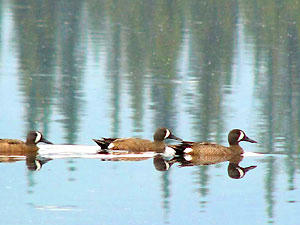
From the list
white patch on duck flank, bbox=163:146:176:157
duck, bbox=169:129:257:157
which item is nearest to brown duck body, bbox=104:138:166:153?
white patch on duck flank, bbox=163:146:176:157

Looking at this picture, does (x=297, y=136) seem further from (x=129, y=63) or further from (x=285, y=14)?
(x=285, y=14)

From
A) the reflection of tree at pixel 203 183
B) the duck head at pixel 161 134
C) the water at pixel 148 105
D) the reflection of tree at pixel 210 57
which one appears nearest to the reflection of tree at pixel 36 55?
the water at pixel 148 105

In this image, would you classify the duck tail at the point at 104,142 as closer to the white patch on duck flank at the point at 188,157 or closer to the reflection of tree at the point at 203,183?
the white patch on duck flank at the point at 188,157

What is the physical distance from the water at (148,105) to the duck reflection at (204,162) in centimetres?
19

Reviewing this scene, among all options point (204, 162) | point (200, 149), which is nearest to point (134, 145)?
point (200, 149)

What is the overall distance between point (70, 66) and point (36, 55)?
10.2ft

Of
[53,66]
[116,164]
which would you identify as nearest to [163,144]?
[116,164]

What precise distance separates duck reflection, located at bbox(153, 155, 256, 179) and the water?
0.62 feet

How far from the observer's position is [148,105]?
27.1m

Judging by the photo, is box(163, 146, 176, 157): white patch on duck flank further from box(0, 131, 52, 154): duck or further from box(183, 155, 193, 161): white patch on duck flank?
box(0, 131, 52, 154): duck

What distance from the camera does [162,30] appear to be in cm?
5100

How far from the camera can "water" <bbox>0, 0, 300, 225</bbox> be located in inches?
642

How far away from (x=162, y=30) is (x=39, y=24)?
5.73 meters

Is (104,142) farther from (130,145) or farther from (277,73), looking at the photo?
(277,73)
